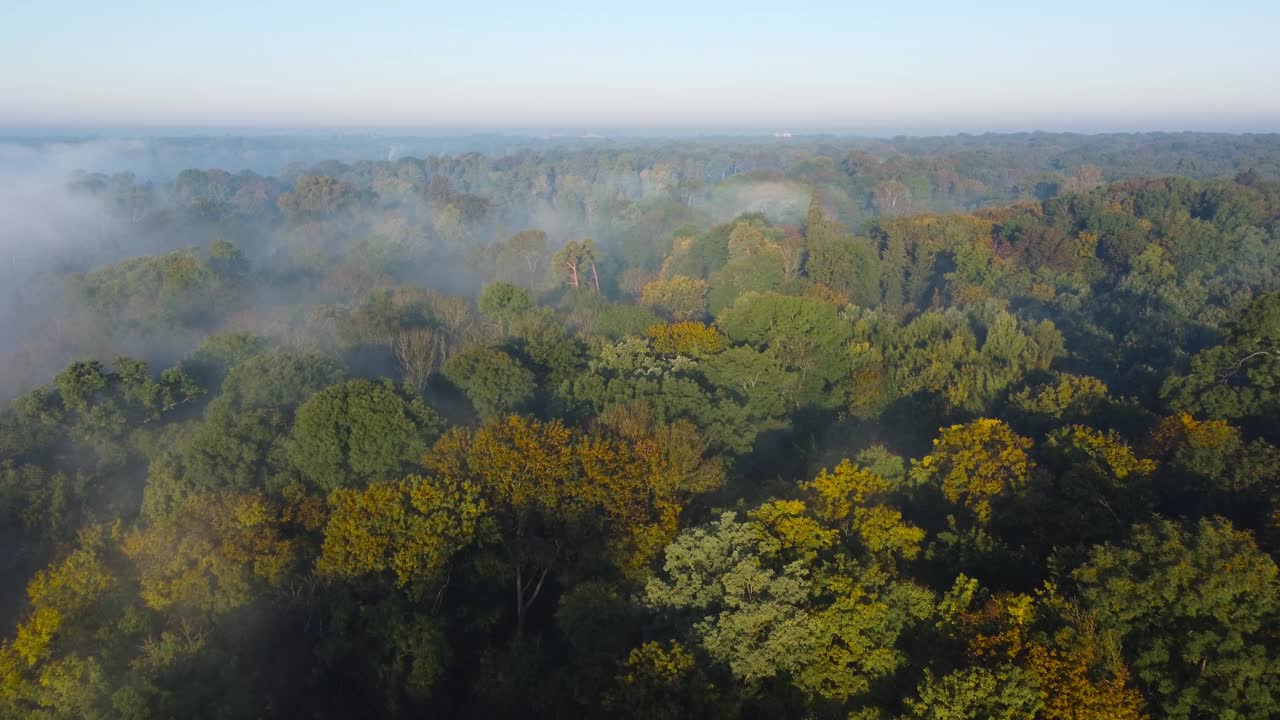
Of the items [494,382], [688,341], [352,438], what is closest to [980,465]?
[688,341]

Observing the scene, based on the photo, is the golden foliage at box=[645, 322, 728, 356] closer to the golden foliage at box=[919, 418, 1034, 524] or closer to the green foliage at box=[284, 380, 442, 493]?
the golden foliage at box=[919, 418, 1034, 524]

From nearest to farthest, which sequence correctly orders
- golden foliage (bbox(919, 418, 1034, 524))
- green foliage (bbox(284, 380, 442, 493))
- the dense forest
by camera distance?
the dense forest, golden foliage (bbox(919, 418, 1034, 524)), green foliage (bbox(284, 380, 442, 493))

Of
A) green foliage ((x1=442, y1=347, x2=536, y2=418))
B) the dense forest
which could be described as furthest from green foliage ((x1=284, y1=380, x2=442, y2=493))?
green foliage ((x1=442, y1=347, x2=536, y2=418))

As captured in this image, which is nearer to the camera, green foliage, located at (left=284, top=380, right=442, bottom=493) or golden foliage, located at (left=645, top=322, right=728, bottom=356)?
green foliage, located at (left=284, top=380, right=442, bottom=493)

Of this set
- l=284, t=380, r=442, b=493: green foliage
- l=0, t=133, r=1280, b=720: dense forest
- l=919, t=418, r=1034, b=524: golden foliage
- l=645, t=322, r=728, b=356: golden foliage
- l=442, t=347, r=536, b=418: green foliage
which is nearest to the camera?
l=0, t=133, r=1280, b=720: dense forest

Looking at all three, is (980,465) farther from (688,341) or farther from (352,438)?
(352,438)

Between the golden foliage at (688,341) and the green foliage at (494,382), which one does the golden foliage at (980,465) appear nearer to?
the golden foliage at (688,341)

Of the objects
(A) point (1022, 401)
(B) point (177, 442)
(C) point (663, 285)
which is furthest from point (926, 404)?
(B) point (177, 442)

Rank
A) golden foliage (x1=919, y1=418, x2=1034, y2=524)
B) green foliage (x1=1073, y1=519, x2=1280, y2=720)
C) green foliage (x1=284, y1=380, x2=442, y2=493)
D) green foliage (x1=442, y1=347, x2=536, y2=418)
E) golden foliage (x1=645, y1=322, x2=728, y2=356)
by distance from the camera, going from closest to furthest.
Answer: green foliage (x1=1073, y1=519, x2=1280, y2=720) < golden foliage (x1=919, y1=418, x2=1034, y2=524) < green foliage (x1=284, y1=380, x2=442, y2=493) < green foliage (x1=442, y1=347, x2=536, y2=418) < golden foliage (x1=645, y1=322, x2=728, y2=356)

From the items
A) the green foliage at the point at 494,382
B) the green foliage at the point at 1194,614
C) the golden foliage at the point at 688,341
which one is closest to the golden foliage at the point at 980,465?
the green foliage at the point at 1194,614

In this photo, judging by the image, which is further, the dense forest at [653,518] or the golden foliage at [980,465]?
the golden foliage at [980,465]

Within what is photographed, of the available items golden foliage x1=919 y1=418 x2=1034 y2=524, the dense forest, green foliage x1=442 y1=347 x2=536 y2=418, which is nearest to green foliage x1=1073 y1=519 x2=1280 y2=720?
the dense forest
